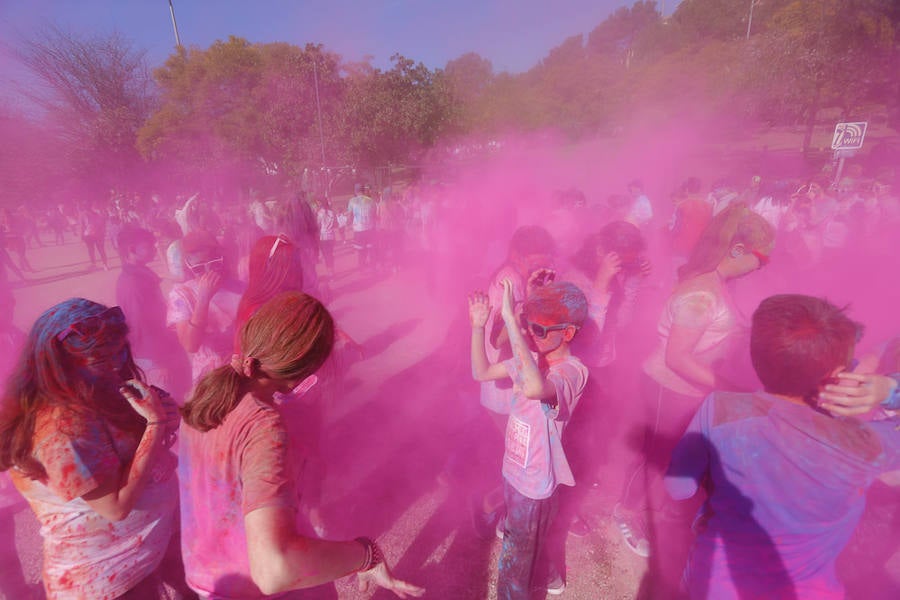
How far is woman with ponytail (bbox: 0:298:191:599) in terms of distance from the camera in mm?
1320

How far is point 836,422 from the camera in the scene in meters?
1.36

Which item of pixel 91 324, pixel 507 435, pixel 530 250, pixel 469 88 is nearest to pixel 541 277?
pixel 530 250

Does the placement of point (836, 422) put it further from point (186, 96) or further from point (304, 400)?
point (186, 96)

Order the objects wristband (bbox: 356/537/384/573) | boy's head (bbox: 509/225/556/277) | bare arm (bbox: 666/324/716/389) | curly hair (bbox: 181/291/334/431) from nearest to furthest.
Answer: curly hair (bbox: 181/291/334/431) < wristband (bbox: 356/537/384/573) < bare arm (bbox: 666/324/716/389) < boy's head (bbox: 509/225/556/277)

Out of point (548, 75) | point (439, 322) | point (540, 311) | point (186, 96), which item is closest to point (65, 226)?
point (186, 96)

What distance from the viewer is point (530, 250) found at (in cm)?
298

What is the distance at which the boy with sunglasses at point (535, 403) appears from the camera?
188cm

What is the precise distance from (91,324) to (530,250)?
2409mm

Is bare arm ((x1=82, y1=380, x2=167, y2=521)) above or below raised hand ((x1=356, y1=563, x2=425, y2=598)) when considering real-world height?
above

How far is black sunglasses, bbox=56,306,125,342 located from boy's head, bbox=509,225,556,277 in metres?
2.30

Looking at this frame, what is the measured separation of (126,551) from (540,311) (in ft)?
6.11

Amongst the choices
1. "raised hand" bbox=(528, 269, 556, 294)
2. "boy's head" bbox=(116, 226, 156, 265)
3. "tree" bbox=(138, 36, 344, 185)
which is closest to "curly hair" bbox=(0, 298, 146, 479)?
"raised hand" bbox=(528, 269, 556, 294)

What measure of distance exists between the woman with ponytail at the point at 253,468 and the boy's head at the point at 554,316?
94cm

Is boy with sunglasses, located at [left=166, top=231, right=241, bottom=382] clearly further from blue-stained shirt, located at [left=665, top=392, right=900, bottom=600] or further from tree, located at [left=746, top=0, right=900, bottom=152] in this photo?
tree, located at [left=746, top=0, right=900, bottom=152]
